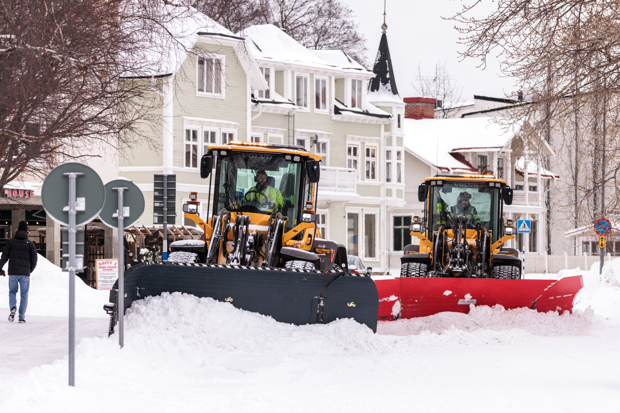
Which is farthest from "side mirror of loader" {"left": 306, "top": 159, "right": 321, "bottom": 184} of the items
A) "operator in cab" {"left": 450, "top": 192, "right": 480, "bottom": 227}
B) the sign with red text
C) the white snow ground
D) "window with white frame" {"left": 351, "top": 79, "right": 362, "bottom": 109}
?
"window with white frame" {"left": 351, "top": 79, "right": 362, "bottom": 109}

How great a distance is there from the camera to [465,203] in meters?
17.1

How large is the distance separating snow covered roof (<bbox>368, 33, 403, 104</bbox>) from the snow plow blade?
109 feet

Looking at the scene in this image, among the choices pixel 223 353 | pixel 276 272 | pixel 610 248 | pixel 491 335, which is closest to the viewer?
pixel 223 353

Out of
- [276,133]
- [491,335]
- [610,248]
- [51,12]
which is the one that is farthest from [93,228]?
[610,248]

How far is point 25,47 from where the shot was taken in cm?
1302

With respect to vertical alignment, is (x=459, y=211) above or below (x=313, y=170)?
below

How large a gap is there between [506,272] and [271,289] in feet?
19.4

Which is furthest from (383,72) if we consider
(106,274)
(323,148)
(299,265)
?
(299,265)

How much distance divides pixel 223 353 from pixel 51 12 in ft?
19.2

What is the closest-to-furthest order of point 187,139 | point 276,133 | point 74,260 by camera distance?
point 74,260 < point 187,139 < point 276,133

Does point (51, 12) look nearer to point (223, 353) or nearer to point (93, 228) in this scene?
point (223, 353)

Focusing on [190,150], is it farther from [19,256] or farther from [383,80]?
[19,256]

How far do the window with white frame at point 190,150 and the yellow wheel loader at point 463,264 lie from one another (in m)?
17.6

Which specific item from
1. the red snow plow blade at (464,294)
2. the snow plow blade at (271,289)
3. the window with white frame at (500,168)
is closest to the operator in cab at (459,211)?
the red snow plow blade at (464,294)
